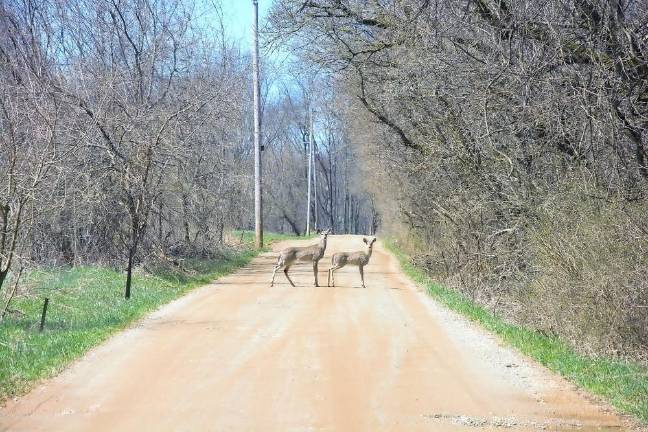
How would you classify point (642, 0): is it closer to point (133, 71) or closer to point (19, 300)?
point (19, 300)

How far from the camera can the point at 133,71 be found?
77.6 ft

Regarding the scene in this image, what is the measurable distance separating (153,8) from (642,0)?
1739cm

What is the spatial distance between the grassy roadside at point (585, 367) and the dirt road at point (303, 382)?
252 mm

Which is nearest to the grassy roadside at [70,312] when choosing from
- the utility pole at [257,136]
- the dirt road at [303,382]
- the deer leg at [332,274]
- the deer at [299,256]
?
the dirt road at [303,382]

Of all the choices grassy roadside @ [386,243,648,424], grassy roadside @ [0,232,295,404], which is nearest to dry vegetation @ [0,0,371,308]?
grassy roadside @ [0,232,295,404]

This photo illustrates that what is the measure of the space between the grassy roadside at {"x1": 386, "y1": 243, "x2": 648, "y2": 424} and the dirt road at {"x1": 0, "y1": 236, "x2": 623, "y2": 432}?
0.83 feet

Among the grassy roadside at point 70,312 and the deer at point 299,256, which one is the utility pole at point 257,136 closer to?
the grassy roadside at point 70,312

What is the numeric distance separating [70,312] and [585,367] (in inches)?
365

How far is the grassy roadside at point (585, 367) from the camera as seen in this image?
8.22 metres

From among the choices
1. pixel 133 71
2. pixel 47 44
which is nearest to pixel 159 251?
pixel 133 71

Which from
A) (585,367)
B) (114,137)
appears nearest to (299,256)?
(114,137)

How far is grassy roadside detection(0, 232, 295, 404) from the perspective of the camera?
9781 millimetres

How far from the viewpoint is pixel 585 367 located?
983 centimetres

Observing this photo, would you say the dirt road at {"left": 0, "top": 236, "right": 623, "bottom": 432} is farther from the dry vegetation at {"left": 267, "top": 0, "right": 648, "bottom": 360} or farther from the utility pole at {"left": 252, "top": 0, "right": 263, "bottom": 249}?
the utility pole at {"left": 252, "top": 0, "right": 263, "bottom": 249}
